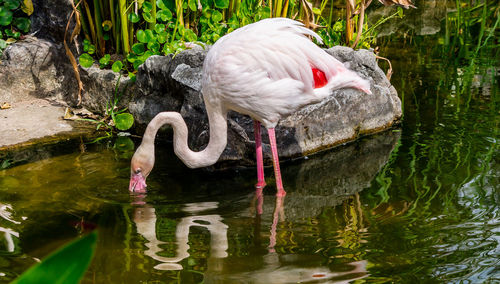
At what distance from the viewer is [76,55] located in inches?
210

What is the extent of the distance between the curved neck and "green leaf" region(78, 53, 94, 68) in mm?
1740

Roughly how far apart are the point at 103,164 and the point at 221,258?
1703 millimetres

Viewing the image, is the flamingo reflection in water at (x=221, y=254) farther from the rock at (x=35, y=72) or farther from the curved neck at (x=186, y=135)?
the rock at (x=35, y=72)

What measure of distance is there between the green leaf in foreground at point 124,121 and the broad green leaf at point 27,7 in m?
1.45

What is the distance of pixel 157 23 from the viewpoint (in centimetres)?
507

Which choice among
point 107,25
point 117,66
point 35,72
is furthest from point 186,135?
point 35,72

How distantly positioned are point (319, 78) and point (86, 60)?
236 centimetres

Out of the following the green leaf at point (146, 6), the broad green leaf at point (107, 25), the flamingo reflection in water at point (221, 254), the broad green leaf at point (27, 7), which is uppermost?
the broad green leaf at point (27, 7)

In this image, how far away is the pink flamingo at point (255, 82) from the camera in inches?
138

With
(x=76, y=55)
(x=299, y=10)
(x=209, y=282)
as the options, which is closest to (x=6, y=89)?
(x=76, y=55)

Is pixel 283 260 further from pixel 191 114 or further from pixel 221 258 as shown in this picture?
pixel 191 114

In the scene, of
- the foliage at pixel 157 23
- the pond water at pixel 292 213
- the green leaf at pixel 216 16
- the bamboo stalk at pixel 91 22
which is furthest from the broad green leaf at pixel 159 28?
the pond water at pixel 292 213

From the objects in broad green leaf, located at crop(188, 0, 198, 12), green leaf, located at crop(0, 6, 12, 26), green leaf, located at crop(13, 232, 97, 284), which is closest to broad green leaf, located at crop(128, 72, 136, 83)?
broad green leaf, located at crop(188, 0, 198, 12)

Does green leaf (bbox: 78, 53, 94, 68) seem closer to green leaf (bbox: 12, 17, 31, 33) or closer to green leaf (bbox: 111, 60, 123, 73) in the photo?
green leaf (bbox: 111, 60, 123, 73)
